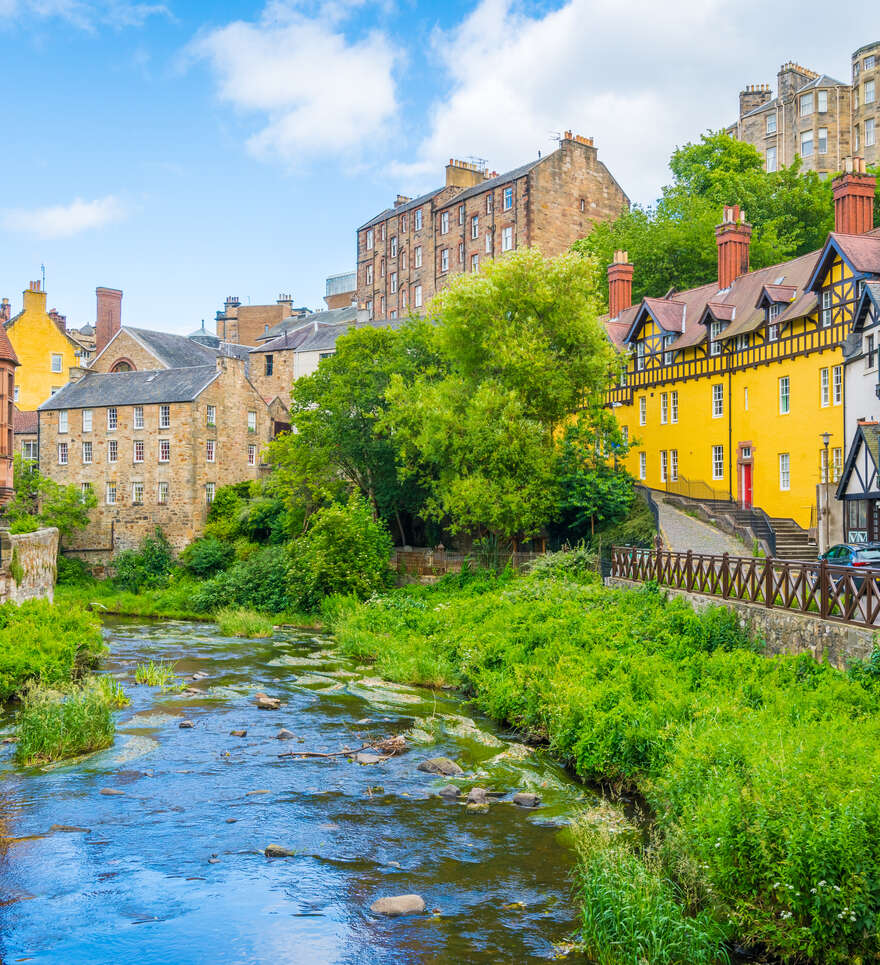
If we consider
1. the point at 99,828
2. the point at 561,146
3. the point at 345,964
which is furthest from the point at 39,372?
the point at 345,964

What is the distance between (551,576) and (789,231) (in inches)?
1231

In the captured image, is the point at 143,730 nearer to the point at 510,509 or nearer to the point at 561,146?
the point at 510,509

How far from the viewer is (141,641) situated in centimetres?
3025

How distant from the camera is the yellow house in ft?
210

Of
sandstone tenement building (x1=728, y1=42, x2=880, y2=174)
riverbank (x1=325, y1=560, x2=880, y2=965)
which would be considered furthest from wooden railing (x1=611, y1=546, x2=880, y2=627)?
sandstone tenement building (x1=728, y1=42, x2=880, y2=174)

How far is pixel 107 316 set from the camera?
59.4m

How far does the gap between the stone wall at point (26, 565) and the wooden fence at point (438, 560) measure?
14.4m

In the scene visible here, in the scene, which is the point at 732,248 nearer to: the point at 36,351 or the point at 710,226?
the point at 710,226

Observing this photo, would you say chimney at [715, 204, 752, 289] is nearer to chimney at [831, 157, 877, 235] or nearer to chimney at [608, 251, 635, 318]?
chimney at [831, 157, 877, 235]

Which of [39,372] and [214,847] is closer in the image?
[214,847]

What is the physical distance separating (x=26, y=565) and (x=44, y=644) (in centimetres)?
454

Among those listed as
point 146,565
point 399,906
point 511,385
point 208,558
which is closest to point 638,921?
point 399,906

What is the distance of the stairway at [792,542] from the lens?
28.9 meters

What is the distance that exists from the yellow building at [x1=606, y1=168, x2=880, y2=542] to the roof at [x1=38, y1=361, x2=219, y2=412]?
72.4 ft
